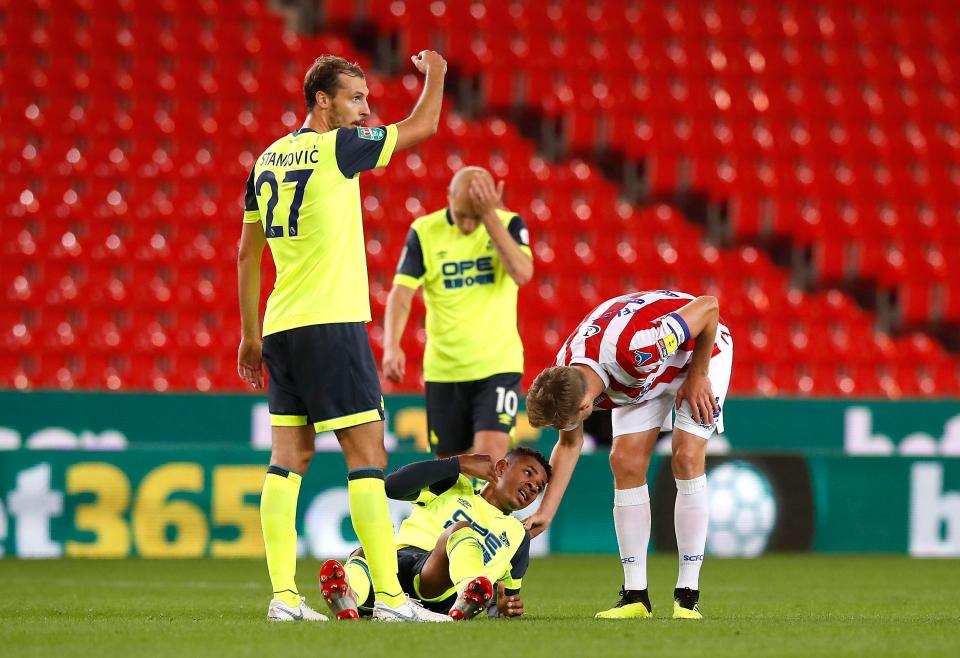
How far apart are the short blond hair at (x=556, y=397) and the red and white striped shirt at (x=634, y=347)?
0.74 ft

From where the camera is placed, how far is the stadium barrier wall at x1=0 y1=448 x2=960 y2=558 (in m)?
9.20

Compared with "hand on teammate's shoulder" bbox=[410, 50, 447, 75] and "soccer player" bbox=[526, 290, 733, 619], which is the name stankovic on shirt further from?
"soccer player" bbox=[526, 290, 733, 619]

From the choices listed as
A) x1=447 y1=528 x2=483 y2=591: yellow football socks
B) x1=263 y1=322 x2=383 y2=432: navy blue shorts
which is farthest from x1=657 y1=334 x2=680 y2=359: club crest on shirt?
A: x1=263 y1=322 x2=383 y2=432: navy blue shorts

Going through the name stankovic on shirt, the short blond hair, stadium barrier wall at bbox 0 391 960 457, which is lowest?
stadium barrier wall at bbox 0 391 960 457

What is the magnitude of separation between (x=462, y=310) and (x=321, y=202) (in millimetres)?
2327

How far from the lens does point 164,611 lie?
5.54 metres

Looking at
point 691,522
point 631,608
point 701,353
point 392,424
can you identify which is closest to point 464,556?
point 631,608

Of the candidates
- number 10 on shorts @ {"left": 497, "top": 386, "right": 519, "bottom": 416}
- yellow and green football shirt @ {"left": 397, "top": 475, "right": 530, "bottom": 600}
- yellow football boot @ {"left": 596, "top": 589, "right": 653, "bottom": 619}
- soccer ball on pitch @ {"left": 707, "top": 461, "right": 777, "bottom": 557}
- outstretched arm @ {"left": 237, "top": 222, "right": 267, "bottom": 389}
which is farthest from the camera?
soccer ball on pitch @ {"left": 707, "top": 461, "right": 777, "bottom": 557}

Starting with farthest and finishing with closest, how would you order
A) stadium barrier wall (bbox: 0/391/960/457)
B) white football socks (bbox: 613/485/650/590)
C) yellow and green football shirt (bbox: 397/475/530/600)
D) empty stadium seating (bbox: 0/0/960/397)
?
empty stadium seating (bbox: 0/0/960/397), stadium barrier wall (bbox: 0/391/960/457), white football socks (bbox: 613/485/650/590), yellow and green football shirt (bbox: 397/475/530/600)

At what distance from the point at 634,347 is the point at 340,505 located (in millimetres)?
4674

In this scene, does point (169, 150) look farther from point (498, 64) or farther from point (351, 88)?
point (351, 88)

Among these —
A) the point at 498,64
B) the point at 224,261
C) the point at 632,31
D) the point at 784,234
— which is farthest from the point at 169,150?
the point at 784,234

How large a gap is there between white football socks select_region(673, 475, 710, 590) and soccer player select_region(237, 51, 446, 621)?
42.5 inches

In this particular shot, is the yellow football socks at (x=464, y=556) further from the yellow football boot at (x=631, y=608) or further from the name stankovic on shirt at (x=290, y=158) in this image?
the name stankovic on shirt at (x=290, y=158)
